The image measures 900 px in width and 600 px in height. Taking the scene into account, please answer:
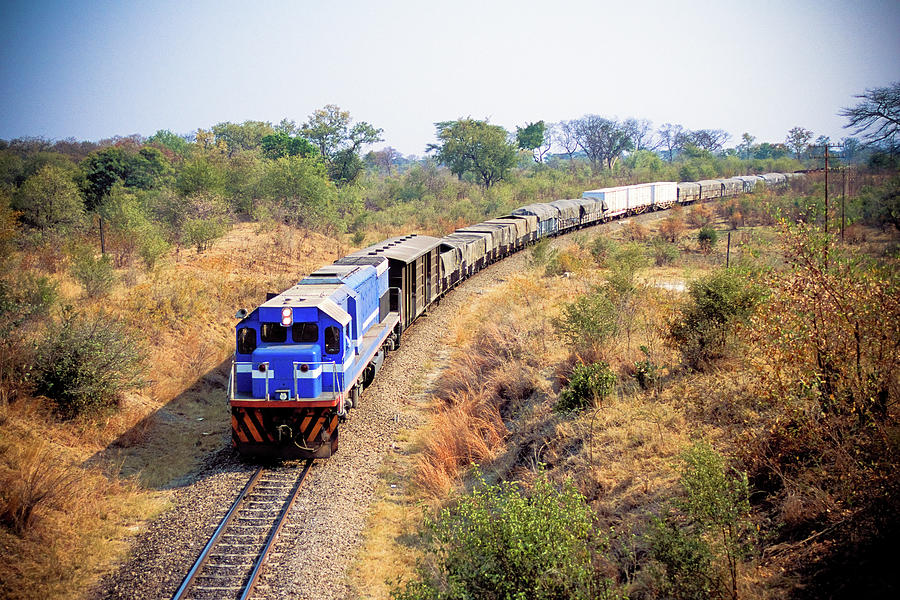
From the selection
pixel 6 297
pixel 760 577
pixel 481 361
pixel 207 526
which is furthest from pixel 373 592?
pixel 6 297

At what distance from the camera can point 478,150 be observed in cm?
7588

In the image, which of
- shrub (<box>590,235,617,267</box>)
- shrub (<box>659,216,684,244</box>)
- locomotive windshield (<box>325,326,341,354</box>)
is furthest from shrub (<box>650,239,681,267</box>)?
locomotive windshield (<box>325,326,341,354</box>)

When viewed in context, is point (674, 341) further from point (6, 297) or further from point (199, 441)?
point (6, 297)

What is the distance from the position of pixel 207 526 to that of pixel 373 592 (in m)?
3.39

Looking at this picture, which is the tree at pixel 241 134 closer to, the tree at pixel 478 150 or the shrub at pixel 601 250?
the tree at pixel 478 150

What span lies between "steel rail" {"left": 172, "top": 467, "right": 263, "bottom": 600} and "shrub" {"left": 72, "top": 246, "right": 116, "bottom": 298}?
13110mm

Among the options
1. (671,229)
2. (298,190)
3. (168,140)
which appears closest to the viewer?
(298,190)

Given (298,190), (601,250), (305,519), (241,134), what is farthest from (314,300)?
(241,134)

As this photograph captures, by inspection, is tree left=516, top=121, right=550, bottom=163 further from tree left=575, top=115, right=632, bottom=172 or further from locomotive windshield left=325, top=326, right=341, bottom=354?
locomotive windshield left=325, top=326, right=341, bottom=354

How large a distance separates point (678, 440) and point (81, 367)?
12962mm

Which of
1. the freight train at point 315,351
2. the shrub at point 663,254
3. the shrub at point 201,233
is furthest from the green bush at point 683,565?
the shrub at point 201,233

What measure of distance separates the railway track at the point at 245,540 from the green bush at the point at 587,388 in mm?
5745

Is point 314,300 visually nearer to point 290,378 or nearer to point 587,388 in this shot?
point 290,378

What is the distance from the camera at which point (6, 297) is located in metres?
15.8
